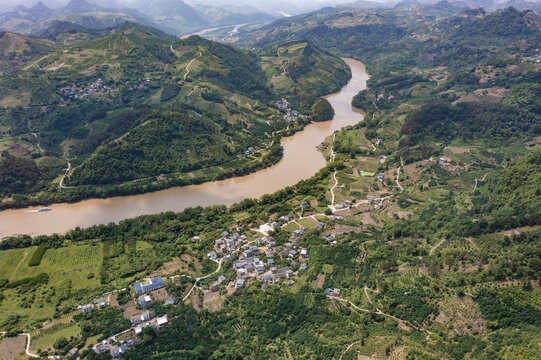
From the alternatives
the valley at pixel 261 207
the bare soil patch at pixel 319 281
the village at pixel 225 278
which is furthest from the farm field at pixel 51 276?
the bare soil patch at pixel 319 281

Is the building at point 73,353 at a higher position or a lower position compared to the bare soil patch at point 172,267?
higher

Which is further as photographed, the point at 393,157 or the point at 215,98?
the point at 215,98

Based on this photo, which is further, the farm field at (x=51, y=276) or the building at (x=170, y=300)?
the building at (x=170, y=300)

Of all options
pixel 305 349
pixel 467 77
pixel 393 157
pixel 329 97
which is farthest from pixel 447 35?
pixel 305 349

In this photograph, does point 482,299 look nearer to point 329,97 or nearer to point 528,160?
point 528,160

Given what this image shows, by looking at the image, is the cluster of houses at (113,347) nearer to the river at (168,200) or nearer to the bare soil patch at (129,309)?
the bare soil patch at (129,309)

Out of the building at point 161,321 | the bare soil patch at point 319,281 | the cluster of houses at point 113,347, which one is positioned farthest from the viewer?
the bare soil patch at point 319,281

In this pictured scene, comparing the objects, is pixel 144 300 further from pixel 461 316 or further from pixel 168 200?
pixel 461 316
